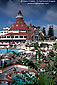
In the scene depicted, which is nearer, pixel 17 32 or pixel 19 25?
pixel 17 32

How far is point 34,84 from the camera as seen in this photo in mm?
2891

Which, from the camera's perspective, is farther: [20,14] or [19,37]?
[20,14]

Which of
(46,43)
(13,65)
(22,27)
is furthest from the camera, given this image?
(22,27)

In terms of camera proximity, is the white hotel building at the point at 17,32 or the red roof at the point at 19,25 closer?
the white hotel building at the point at 17,32

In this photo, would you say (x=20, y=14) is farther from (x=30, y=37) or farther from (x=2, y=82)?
(x=2, y=82)

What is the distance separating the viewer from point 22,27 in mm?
31953

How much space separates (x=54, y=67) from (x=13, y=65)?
15.2ft

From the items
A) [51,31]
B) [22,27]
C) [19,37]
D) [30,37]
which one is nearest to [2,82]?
[30,37]

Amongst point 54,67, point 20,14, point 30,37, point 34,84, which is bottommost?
point 34,84

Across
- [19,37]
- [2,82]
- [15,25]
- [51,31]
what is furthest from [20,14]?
[2,82]

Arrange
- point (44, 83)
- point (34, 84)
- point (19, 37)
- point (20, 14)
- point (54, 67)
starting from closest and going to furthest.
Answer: point (44, 83)
point (34, 84)
point (54, 67)
point (19, 37)
point (20, 14)

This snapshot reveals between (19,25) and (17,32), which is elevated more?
(19,25)

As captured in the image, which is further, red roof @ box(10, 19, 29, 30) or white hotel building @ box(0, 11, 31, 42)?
red roof @ box(10, 19, 29, 30)

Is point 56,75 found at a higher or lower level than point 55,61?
lower
